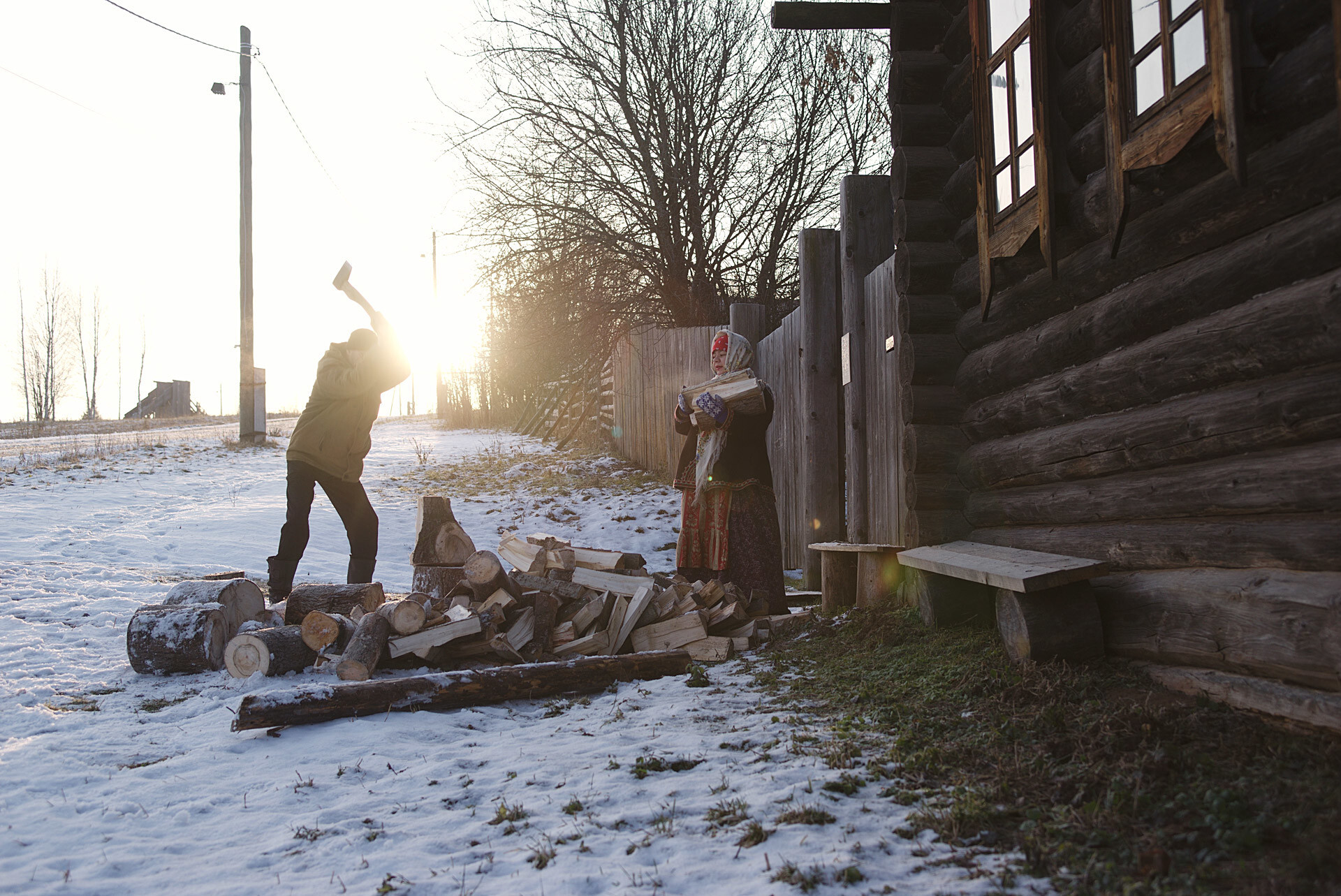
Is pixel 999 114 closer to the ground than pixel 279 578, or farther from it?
farther from it

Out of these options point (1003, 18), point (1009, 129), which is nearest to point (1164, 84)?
point (1009, 129)

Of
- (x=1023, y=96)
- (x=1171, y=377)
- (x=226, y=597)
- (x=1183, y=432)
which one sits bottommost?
(x=226, y=597)

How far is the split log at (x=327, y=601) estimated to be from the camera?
5.52m

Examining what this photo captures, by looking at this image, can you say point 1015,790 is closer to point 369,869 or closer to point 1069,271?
point 369,869

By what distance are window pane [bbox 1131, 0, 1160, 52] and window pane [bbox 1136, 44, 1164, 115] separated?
0.07 m

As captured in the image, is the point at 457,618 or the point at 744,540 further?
the point at 744,540

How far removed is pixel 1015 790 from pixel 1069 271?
2356 mm

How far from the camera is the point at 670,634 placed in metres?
5.33

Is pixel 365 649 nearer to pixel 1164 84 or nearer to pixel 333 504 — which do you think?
pixel 333 504

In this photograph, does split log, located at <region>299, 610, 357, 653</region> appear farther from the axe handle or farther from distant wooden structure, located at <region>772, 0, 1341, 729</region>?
distant wooden structure, located at <region>772, 0, 1341, 729</region>

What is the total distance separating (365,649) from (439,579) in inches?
47.8

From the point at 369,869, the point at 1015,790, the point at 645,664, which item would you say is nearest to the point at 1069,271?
the point at 1015,790

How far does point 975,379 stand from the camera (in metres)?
4.68

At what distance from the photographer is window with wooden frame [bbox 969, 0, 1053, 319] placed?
3.82 metres
